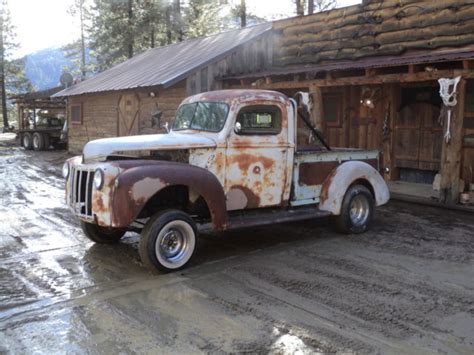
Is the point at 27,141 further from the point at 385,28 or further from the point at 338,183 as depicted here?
the point at 338,183

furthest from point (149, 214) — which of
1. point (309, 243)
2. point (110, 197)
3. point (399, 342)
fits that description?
point (399, 342)

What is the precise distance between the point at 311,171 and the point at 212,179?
1.90m

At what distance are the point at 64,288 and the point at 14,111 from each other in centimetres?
6359

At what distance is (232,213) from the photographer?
22.0ft

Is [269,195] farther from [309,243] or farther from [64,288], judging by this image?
[64,288]

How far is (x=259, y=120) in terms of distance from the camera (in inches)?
271

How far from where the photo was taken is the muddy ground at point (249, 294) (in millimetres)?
4043

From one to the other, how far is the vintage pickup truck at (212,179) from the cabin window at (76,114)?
17229 mm

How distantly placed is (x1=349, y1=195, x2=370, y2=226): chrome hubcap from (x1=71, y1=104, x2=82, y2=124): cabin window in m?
18.2

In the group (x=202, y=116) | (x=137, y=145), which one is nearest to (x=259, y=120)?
(x=202, y=116)

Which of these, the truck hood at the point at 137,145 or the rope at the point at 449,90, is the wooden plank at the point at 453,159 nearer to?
the rope at the point at 449,90

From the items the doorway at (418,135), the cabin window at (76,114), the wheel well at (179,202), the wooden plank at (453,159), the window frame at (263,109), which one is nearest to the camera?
the wheel well at (179,202)

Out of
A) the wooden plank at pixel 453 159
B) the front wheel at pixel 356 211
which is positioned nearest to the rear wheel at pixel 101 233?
the front wheel at pixel 356 211

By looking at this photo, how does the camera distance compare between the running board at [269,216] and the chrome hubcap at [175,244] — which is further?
the running board at [269,216]
